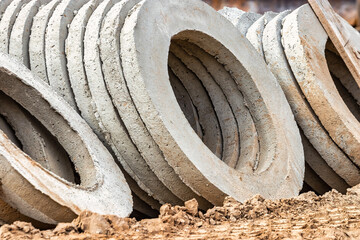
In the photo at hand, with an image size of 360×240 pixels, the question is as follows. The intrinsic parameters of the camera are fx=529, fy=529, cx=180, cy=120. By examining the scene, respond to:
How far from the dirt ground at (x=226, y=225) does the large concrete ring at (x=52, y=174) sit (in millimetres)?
228

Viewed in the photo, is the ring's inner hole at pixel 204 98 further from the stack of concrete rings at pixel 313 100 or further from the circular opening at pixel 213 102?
the stack of concrete rings at pixel 313 100

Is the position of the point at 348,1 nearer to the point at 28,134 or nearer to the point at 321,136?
the point at 321,136

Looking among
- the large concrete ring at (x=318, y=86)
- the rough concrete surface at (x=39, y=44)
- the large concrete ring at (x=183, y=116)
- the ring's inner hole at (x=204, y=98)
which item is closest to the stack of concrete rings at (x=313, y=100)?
the large concrete ring at (x=318, y=86)

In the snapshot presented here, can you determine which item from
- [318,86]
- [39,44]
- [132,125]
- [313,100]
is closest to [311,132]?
[313,100]

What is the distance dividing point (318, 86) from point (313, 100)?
16cm

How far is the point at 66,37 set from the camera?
15.0ft

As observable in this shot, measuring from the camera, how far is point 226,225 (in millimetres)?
3426

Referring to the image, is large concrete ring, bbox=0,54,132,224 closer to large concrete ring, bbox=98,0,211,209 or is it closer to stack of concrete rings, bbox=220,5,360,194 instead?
large concrete ring, bbox=98,0,211,209

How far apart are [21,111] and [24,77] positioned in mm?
312

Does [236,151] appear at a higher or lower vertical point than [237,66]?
lower

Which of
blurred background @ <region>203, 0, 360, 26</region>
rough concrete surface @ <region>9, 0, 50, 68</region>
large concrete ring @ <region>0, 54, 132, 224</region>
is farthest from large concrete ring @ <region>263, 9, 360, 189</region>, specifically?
blurred background @ <region>203, 0, 360, 26</region>

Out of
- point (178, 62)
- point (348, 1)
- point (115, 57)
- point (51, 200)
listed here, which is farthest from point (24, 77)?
point (348, 1)

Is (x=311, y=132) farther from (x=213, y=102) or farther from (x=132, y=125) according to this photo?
(x=132, y=125)

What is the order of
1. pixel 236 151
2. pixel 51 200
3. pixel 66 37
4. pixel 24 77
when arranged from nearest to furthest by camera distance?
pixel 51 200 < pixel 24 77 < pixel 66 37 < pixel 236 151
